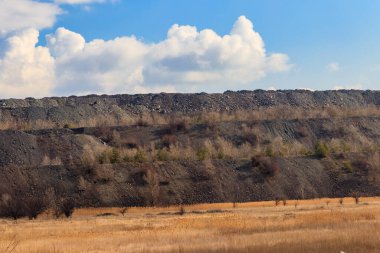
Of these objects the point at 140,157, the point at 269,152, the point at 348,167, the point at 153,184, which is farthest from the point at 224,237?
the point at 269,152

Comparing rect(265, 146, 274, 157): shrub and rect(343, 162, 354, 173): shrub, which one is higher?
rect(265, 146, 274, 157): shrub

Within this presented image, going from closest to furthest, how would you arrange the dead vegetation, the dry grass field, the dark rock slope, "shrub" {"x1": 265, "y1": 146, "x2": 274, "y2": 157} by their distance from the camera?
the dry grass field → "shrub" {"x1": 265, "y1": 146, "x2": 274, "y2": 157} → the dead vegetation → the dark rock slope

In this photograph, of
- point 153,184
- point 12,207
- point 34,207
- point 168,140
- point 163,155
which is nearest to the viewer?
point 34,207

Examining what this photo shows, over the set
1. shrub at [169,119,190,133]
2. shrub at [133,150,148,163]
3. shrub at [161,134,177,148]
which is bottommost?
shrub at [133,150,148,163]

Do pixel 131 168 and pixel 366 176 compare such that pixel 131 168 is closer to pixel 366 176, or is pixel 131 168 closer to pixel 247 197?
pixel 247 197

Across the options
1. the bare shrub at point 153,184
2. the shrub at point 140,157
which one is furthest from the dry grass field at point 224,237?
the shrub at point 140,157

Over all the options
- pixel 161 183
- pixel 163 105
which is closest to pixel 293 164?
pixel 161 183

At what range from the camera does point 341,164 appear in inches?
2970

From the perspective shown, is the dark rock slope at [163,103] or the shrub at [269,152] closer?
the shrub at [269,152]

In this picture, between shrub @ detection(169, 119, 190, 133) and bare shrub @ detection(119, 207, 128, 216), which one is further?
shrub @ detection(169, 119, 190, 133)

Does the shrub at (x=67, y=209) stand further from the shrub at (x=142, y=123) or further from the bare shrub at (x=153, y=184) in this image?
the shrub at (x=142, y=123)

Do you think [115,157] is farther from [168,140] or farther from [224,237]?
[224,237]

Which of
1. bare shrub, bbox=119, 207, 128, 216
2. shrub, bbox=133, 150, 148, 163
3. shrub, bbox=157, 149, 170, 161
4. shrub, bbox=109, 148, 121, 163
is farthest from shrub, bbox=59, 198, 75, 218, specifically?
shrub, bbox=157, 149, 170, 161

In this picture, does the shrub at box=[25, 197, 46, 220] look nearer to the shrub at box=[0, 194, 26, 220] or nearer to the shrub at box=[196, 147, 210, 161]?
the shrub at box=[0, 194, 26, 220]
